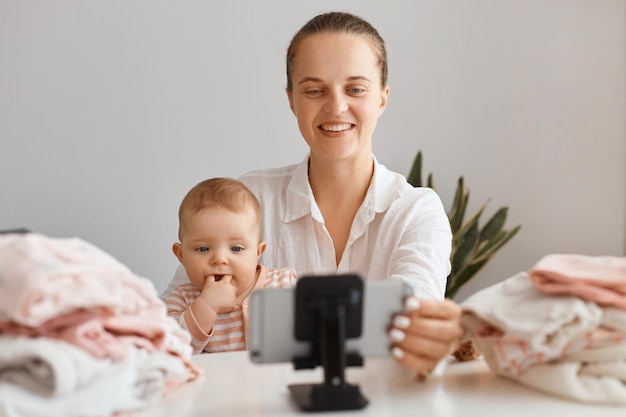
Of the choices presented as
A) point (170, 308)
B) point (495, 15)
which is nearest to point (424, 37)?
point (495, 15)

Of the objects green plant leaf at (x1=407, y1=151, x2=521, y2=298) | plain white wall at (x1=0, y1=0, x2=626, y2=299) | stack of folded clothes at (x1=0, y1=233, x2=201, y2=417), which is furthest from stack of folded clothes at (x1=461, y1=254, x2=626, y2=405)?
plain white wall at (x1=0, y1=0, x2=626, y2=299)

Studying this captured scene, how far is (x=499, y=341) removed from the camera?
1221 millimetres

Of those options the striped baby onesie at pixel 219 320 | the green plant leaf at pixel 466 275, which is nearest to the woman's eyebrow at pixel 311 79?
the striped baby onesie at pixel 219 320

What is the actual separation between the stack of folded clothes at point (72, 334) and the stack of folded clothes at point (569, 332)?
19.5 inches

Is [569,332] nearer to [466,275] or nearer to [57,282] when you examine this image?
[57,282]

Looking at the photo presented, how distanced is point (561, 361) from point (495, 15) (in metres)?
2.49

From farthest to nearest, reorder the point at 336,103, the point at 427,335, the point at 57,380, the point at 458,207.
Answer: the point at 458,207
the point at 336,103
the point at 427,335
the point at 57,380

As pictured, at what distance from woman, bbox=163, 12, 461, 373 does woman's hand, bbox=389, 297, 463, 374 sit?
2.08 ft

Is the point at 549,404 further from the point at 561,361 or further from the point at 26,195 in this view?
the point at 26,195

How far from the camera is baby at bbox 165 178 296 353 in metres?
1.72

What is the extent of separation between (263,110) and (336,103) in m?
1.27

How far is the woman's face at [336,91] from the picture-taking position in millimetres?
2051

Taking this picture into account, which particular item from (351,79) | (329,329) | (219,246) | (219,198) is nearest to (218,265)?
(219,246)

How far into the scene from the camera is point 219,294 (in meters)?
1.73
